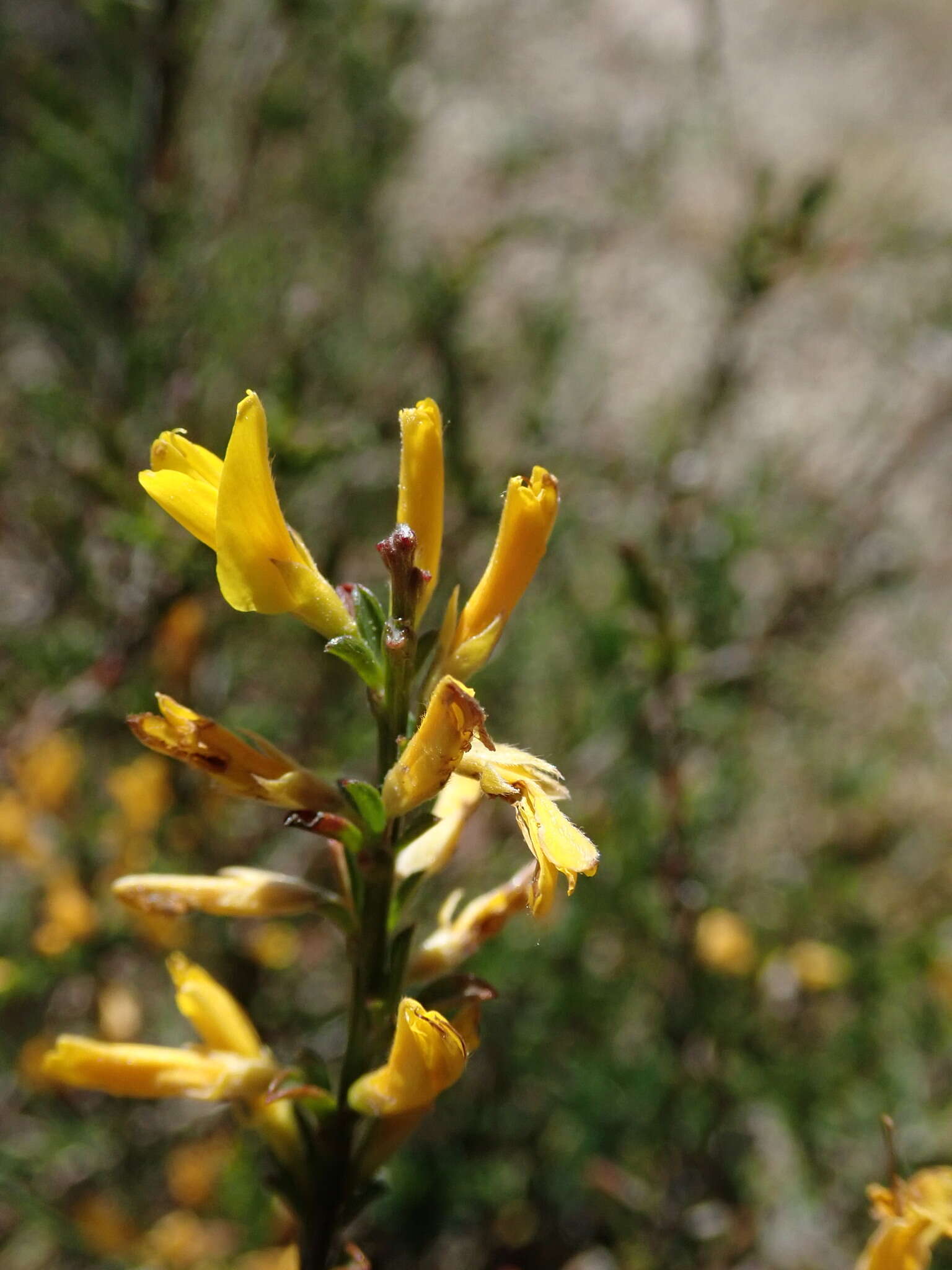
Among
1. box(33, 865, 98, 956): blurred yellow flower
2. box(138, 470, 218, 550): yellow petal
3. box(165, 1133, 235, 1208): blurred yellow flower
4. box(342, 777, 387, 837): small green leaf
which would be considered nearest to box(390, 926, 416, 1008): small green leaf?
box(342, 777, 387, 837): small green leaf

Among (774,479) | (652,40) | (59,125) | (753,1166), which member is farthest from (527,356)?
(652,40)

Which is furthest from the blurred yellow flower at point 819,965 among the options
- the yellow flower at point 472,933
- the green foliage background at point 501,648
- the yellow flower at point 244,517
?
the yellow flower at point 244,517

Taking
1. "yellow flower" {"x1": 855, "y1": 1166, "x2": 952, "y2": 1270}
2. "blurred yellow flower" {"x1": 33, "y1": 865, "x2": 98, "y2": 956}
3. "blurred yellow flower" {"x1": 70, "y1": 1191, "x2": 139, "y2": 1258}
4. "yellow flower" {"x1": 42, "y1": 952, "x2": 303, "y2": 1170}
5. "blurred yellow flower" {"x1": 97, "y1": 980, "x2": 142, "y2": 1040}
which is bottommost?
"blurred yellow flower" {"x1": 70, "y1": 1191, "x2": 139, "y2": 1258}

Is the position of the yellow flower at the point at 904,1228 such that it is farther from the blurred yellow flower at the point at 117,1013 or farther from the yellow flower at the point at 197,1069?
the blurred yellow flower at the point at 117,1013

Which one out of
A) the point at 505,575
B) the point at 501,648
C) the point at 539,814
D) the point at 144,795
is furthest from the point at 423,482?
the point at 501,648

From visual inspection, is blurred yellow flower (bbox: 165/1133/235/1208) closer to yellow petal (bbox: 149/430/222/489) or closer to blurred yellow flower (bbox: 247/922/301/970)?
blurred yellow flower (bbox: 247/922/301/970)

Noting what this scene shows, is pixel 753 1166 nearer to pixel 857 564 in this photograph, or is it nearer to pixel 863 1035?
pixel 863 1035
